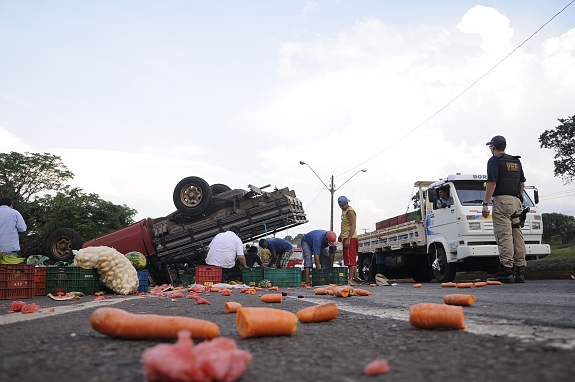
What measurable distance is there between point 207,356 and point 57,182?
37.0 metres

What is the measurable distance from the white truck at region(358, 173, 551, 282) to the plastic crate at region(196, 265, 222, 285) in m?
5.43

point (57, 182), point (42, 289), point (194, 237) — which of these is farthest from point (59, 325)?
point (57, 182)

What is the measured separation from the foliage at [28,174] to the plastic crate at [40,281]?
86.0 feet

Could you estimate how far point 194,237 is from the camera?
14109mm

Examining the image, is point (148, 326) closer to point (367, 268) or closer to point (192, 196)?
point (192, 196)

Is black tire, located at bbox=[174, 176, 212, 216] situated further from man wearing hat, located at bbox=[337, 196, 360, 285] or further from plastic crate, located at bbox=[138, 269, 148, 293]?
man wearing hat, located at bbox=[337, 196, 360, 285]

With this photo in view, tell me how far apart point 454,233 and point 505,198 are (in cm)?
372

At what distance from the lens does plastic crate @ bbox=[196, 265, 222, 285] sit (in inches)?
432

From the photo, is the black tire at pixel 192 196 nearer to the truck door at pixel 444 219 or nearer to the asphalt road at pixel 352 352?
the truck door at pixel 444 219

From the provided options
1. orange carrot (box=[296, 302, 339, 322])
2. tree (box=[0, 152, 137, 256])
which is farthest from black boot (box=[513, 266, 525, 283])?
tree (box=[0, 152, 137, 256])

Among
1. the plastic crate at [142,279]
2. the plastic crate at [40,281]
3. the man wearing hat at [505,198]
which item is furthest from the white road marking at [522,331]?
the plastic crate at [142,279]

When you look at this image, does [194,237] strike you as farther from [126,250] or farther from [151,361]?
[151,361]

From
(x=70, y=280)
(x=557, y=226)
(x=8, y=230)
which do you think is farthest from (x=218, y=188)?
(x=557, y=226)

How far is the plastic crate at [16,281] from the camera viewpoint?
6957mm
